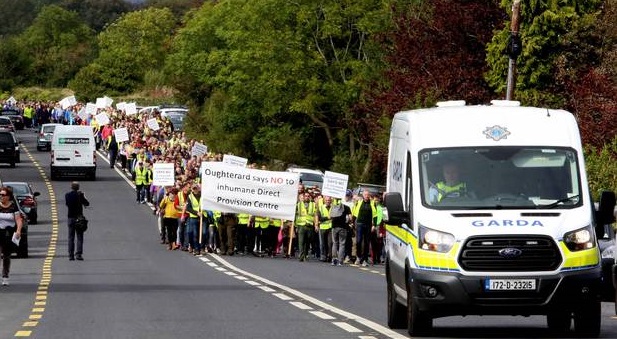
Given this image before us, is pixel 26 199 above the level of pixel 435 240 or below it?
below

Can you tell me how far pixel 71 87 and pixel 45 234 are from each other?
107m

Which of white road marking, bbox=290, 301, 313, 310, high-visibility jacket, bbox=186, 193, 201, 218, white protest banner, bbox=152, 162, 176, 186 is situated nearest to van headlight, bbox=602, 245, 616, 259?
white road marking, bbox=290, 301, 313, 310

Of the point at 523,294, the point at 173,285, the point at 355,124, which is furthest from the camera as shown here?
the point at 355,124

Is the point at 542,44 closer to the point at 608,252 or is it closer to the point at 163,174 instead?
the point at 163,174

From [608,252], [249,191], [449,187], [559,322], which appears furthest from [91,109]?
[449,187]

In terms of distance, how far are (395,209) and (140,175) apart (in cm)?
4795

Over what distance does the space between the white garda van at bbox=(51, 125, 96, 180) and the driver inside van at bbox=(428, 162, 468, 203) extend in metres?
57.5

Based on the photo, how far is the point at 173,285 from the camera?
30.8m

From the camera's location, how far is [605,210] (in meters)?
18.3

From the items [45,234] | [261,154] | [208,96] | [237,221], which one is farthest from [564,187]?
[208,96]

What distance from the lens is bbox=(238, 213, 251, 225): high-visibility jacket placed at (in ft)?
153

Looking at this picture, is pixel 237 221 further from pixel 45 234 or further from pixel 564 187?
pixel 564 187

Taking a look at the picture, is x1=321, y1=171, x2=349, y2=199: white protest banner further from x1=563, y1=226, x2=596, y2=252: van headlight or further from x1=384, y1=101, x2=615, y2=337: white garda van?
x1=563, y1=226, x2=596, y2=252: van headlight

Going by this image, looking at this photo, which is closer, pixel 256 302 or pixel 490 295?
pixel 490 295
